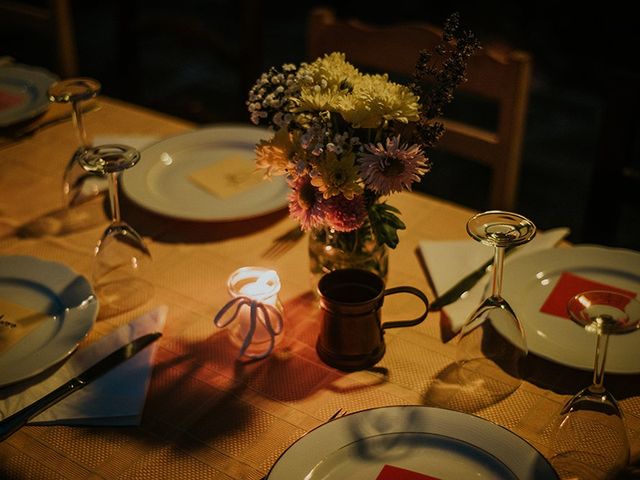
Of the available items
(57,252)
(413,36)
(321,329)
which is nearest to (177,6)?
(413,36)

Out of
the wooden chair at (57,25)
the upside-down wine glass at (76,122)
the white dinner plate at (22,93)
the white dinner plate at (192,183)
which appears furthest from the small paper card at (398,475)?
the wooden chair at (57,25)

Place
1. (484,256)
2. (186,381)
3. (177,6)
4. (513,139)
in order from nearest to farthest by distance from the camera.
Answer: (186,381) → (484,256) → (513,139) → (177,6)

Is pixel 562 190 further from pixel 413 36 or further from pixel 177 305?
pixel 177 305

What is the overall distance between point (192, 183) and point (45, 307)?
1.46ft

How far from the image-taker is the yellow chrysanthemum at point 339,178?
99cm

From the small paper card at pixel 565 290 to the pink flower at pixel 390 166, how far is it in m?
0.32

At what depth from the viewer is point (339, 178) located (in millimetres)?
990

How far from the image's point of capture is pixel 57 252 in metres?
1.35

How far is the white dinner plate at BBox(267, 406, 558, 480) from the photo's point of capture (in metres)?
0.88

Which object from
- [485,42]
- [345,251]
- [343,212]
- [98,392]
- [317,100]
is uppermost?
[317,100]

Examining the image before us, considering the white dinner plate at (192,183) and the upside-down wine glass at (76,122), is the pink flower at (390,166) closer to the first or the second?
the white dinner plate at (192,183)

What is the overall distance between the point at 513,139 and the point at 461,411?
0.74 metres

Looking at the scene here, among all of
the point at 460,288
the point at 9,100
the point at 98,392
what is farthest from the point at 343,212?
the point at 9,100

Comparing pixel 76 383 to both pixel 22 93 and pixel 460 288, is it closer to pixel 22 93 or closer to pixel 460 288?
pixel 460 288
